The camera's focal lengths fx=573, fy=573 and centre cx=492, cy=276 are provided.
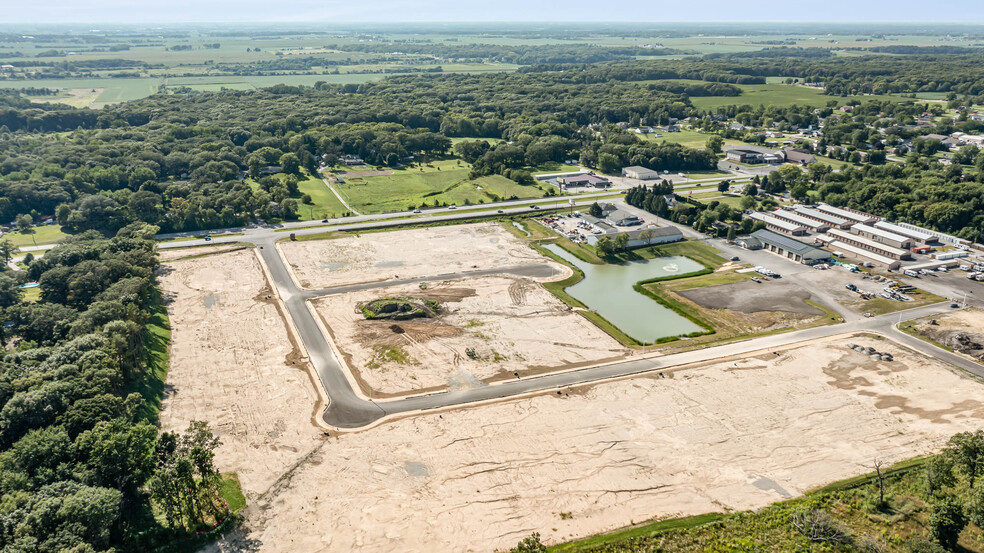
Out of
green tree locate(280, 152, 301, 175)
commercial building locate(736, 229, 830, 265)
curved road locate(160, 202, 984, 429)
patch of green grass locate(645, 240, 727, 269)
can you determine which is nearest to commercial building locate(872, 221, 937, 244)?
commercial building locate(736, 229, 830, 265)

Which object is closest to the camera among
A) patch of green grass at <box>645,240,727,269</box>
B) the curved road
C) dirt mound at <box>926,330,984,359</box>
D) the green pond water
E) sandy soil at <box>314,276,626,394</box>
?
the curved road

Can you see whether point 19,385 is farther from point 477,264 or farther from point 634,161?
point 634,161

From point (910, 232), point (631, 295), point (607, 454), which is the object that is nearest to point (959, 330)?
point (910, 232)

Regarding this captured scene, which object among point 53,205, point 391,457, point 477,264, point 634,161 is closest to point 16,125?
point 53,205

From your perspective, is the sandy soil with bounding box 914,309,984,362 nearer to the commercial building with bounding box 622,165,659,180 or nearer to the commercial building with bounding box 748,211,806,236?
the commercial building with bounding box 748,211,806,236

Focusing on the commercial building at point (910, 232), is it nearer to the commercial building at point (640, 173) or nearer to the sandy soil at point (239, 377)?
the commercial building at point (640, 173)

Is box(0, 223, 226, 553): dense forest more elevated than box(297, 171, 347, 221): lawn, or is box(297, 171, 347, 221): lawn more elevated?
box(0, 223, 226, 553): dense forest

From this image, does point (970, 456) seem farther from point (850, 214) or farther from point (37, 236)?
point (37, 236)
